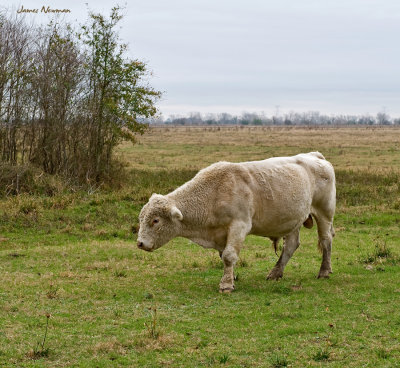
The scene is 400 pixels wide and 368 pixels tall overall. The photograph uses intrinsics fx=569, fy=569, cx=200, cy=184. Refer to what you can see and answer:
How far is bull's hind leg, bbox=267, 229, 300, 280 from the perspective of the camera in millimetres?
10367

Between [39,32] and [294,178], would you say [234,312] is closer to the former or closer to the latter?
[294,178]

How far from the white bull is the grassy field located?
0.83 metres

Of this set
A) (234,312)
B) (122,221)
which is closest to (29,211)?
(122,221)

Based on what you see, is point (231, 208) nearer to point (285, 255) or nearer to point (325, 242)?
point (285, 255)

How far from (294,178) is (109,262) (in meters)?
4.24

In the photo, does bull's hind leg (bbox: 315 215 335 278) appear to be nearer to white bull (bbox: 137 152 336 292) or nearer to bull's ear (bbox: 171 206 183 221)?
white bull (bbox: 137 152 336 292)

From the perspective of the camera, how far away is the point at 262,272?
1111 cm

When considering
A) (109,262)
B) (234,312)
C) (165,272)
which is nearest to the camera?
(234,312)

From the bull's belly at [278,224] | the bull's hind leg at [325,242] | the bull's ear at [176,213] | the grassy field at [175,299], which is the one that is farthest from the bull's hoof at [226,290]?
the bull's hind leg at [325,242]

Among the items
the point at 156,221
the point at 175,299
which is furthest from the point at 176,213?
the point at 175,299

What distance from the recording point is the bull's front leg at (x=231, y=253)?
937 centimetres

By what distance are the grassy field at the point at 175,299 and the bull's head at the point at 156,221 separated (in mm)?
843

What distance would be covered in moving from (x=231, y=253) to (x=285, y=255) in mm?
1558

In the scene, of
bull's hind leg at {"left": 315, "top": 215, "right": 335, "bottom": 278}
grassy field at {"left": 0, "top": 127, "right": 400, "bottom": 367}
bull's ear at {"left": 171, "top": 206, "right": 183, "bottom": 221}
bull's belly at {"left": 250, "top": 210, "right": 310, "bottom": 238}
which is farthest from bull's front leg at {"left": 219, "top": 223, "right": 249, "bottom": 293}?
bull's hind leg at {"left": 315, "top": 215, "right": 335, "bottom": 278}
